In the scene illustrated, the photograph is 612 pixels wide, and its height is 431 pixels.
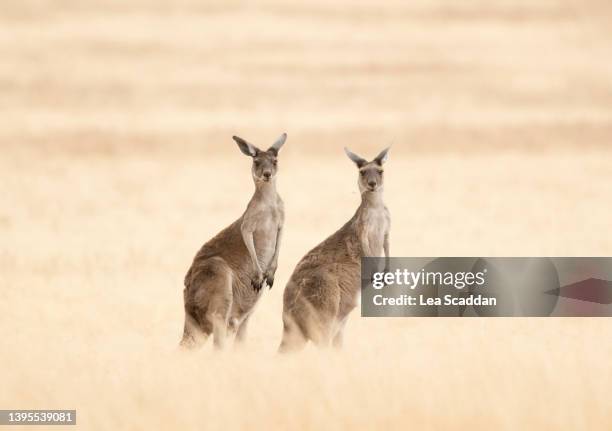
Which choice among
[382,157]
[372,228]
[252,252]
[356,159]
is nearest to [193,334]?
[252,252]

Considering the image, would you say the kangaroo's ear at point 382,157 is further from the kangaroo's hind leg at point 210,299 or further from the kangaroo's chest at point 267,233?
the kangaroo's hind leg at point 210,299

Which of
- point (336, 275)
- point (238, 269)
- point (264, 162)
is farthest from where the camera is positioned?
point (238, 269)

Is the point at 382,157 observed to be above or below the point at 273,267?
above

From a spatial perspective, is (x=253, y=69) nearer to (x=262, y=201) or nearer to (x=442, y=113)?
(x=442, y=113)

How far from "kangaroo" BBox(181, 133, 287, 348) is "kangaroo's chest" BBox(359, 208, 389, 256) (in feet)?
1.65

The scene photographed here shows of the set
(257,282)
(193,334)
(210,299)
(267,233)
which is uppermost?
(267,233)

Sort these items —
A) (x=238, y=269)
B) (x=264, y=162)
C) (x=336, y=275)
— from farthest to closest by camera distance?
(x=238, y=269)
(x=336, y=275)
(x=264, y=162)

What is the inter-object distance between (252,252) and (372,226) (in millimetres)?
742

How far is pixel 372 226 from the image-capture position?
9156mm

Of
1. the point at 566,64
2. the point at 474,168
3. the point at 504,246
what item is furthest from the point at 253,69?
the point at 504,246

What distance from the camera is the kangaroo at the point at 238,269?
8.95m

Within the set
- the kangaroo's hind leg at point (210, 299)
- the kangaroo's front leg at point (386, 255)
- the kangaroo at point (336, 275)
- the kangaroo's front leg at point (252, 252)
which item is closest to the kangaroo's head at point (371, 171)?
the kangaroo at point (336, 275)

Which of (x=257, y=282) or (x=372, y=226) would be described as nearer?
(x=257, y=282)

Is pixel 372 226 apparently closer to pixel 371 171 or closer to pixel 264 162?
pixel 371 171
